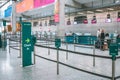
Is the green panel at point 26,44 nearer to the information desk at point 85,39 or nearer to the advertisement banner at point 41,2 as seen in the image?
the advertisement banner at point 41,2

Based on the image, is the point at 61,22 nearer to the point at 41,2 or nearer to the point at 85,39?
the point at 41,2

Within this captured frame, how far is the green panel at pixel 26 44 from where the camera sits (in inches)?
281

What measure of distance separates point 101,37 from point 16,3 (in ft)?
58.0

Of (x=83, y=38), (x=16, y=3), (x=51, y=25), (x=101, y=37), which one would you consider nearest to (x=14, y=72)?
(x=101, y=37)

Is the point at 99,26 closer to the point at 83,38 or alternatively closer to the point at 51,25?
the point at 83,38

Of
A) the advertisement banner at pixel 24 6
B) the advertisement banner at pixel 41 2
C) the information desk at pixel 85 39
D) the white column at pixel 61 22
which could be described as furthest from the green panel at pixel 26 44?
the advertisement banner at pixel 24 6

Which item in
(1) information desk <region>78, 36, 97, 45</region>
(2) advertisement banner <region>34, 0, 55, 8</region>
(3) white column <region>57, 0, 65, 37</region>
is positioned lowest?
(1) information desk <region>78, 36, 97, 45</region>

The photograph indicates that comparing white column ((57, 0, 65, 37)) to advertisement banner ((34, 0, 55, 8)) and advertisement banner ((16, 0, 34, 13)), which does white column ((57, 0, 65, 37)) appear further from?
advertisement banner ((16, 0, 34, 13))

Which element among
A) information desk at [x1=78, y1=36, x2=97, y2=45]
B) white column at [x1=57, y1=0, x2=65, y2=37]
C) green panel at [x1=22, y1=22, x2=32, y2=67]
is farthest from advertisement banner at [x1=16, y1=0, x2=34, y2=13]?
green panel at [x1=22, y1=22, x2=32, y2=67]

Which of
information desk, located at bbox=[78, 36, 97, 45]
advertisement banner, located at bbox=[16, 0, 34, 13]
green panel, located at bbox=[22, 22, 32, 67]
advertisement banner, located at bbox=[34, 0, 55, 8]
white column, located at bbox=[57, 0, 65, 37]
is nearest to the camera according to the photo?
green panel, located at bbox=[22, 22, 32, 67]

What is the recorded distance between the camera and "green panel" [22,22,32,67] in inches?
281

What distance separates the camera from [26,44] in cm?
721

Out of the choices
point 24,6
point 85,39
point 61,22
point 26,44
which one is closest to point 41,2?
point 61,22

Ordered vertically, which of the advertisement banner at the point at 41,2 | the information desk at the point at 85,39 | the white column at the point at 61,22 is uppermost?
the advertisement banner at the point at 41,2
